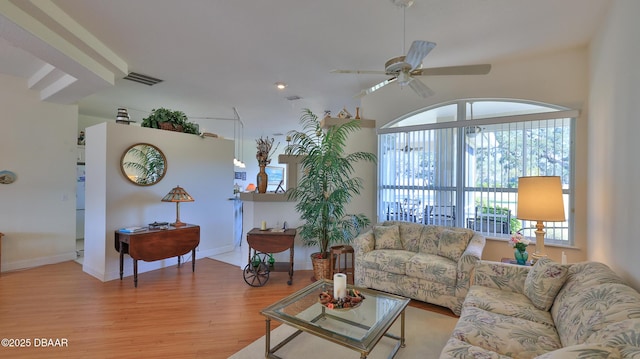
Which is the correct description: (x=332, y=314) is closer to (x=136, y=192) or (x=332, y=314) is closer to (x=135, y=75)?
(x=136, y=192)

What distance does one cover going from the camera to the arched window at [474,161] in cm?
309

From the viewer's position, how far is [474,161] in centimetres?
350

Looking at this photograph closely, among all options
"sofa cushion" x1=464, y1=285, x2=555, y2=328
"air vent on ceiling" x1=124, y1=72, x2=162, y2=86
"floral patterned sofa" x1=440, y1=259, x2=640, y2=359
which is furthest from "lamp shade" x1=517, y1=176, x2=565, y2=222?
"air vent on ceiling" x1=124, y1=72, x2=162, y2=86

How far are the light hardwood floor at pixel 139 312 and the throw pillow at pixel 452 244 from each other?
1.85 feet

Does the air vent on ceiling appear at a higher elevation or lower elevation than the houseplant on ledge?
higher

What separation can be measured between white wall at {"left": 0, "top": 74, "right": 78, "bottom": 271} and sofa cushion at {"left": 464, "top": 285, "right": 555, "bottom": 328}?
5.53m

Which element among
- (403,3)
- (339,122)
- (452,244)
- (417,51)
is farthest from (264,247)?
(403,3)

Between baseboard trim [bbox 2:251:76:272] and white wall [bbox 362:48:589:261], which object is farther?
baseboard trim [bbox 2:251:76:272]

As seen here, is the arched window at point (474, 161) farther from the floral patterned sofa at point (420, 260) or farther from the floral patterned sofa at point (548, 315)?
the floral patterned sofa at point (548, 315)

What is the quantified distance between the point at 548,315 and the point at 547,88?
2572mm

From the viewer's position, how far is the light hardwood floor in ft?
6.82

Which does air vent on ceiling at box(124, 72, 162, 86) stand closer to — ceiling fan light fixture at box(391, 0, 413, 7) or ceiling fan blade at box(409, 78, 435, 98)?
ceiling fan light fixture at box(391, 0, 413, 7)

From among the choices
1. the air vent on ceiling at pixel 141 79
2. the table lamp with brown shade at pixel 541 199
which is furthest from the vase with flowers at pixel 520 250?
the air vent on ceiling at pixel 141 79

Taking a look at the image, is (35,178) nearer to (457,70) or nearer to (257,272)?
(257,272)
